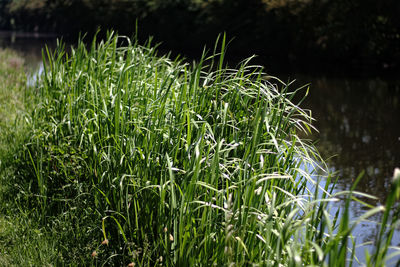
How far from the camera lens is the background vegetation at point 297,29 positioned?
16.8 metres

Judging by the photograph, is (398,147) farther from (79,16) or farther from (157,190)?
(79,16)

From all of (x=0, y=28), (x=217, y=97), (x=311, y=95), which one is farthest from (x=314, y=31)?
(x=0, y=28)

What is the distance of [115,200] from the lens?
10.1 ft

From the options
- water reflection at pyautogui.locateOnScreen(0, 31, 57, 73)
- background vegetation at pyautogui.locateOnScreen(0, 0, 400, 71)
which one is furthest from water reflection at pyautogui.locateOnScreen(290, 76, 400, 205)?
water reflection at pyautogui.locateOnScreen(0, 31, 57, 73)

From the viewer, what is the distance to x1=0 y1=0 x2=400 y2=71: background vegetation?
1678 cm

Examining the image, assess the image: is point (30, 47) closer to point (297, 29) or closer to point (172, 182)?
point (297, 29)

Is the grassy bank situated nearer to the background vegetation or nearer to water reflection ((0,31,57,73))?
water reflection ((0,31,57,73))

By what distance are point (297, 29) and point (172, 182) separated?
16368mm

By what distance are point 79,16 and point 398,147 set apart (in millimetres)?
27505

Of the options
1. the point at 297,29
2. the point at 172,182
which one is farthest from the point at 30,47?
the point at 172,182

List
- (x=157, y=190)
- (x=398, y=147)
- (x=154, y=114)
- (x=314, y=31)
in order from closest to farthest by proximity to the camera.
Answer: (x=157, y=190) → (x=154, y=114) → (x=398, y=147) → (x=314, y=31)

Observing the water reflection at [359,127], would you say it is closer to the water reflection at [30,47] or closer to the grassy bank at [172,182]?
the grassy bank at [172,182]

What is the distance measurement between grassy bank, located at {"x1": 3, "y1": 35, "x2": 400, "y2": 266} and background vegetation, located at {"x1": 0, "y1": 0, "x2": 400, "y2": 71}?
1339cm

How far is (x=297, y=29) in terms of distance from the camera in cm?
1797
